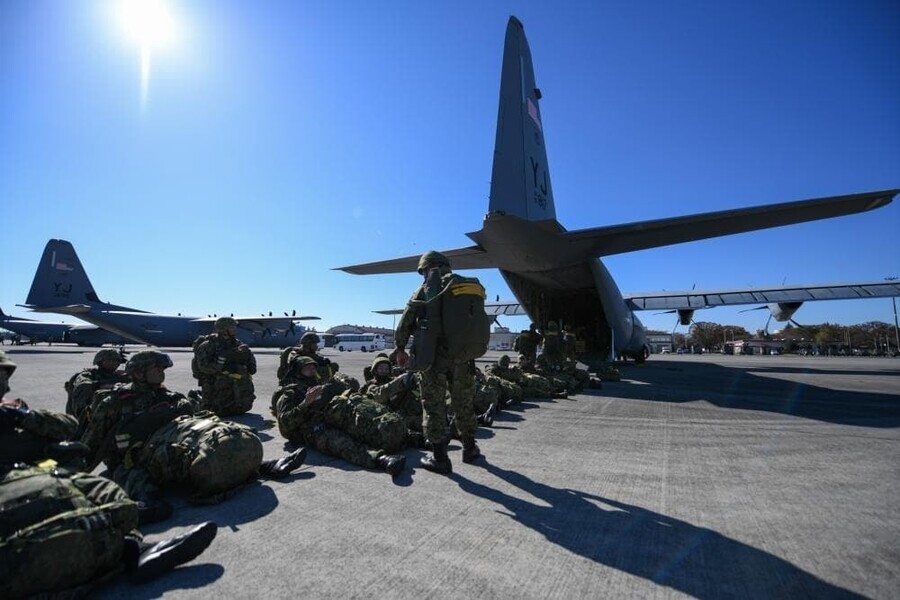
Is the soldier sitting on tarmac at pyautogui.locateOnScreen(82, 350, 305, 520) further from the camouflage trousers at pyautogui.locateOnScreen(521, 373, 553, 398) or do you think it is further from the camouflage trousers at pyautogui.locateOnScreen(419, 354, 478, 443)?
the camouflage trousers at pyautogui.locateOnScreen(521, 373, 553, 398)

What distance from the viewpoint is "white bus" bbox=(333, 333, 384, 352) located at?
163ft

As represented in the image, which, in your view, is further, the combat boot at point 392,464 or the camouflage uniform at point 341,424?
the camouflage uniform at point 341,424

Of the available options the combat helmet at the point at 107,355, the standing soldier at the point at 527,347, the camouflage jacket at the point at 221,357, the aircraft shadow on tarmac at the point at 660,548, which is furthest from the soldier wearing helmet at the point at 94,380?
the standing soldier at the point at 527,347

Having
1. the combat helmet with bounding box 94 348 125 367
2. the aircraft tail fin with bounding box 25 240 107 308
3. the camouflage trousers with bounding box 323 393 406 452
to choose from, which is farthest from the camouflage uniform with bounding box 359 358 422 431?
the aircraft tail fin with bounding box 25 240 107 308

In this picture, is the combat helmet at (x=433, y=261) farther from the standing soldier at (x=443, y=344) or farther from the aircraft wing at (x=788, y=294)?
the aircraft wing at (x=788, y=294)

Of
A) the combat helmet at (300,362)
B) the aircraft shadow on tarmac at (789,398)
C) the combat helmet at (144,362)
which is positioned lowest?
the aircraft shadow on tarmac at (789,398)

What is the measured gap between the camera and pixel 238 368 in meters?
6.75

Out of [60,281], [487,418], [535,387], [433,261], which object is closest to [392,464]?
A: [433,261]

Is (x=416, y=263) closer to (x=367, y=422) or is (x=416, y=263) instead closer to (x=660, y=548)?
(x=367, y=422)

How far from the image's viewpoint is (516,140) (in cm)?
1098

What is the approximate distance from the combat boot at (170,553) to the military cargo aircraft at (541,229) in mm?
9101

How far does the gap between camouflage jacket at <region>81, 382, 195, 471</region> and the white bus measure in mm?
46328

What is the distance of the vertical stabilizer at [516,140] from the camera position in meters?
10.5

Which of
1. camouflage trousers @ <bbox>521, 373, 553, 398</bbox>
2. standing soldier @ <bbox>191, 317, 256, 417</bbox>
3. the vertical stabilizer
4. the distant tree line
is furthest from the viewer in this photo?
the distant tree line
